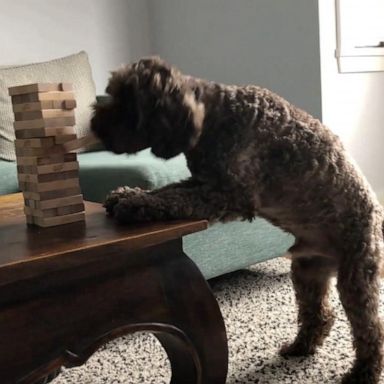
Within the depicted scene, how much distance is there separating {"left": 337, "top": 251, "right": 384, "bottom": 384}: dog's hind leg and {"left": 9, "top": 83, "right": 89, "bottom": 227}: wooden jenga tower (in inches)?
23.9

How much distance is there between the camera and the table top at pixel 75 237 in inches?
33.2

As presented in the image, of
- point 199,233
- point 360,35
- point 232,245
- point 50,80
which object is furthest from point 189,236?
point 360,35

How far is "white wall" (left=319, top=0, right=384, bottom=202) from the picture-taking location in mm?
2494

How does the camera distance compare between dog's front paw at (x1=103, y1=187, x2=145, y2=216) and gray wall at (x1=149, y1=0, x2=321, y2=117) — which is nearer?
dog's front paw at (x1=103, y1=187, x2=145, y2=216)

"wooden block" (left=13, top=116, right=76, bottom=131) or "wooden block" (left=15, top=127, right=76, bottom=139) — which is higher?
"wooden block" (left=13, top=116, right=76, bottom=131)

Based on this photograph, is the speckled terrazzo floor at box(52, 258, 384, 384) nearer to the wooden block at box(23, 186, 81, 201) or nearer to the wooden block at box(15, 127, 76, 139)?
the wooden block at box(23, 186, 81, 201)

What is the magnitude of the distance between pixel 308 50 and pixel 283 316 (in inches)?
48.6

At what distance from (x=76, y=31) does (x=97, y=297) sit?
2273mm

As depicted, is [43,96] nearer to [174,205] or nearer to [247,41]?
[174,205]

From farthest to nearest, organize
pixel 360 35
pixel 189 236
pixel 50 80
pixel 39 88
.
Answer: pixel 360 35, pixel 50 80, pixel 189 236, pixel 39 88

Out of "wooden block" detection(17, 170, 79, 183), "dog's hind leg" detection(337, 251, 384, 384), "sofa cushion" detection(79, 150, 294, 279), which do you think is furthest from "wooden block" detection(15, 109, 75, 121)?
"dog's hind leg" detection(337, 251, 384, 384)

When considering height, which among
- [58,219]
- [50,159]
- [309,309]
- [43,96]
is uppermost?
[43,96]

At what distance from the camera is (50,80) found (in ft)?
7.97

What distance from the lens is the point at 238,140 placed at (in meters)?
1.22
